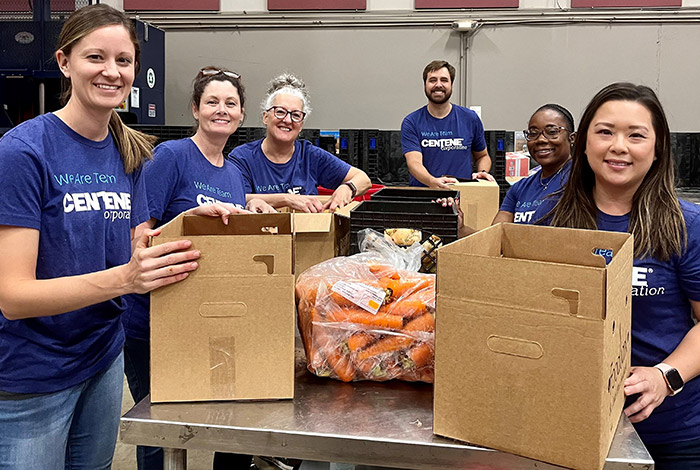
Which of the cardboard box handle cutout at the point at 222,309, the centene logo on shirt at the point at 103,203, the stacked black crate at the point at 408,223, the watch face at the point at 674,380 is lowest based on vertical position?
the watch face at the point at 674,380

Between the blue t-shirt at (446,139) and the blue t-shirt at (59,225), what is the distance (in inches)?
108

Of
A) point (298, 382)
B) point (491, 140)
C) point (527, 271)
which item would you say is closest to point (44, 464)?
point (298, 382)

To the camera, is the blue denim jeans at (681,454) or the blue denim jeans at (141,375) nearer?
the blue denim jeans at (681,454)

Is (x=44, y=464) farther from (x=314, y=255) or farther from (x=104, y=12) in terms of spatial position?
(x=104, y=12)

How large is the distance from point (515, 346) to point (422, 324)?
295mm

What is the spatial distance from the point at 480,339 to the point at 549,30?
5.63m

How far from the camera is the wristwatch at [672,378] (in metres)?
1.22

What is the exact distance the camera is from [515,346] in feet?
3.18

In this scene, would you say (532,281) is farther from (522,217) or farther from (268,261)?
(522,217)

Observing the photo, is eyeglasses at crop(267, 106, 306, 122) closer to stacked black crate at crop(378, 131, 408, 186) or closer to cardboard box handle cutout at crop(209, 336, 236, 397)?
Answer: cardboard box handle cutout at crop(209, 336, 236, 397)

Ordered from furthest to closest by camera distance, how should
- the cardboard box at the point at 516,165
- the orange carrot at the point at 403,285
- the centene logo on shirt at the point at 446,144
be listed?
1. the cardboard box at the point at 516,165
2. the centene logo on shirt at the point at 446,144
3. the orange carrot at the point at 403,285

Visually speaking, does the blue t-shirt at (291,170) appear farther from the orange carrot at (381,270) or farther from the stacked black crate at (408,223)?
the orange carrot at (381,270)

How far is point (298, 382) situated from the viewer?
130 cm

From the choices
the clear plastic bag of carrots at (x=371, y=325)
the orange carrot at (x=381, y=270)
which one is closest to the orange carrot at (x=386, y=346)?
the clear plastic bag of carrots at (x=371, y=325)
